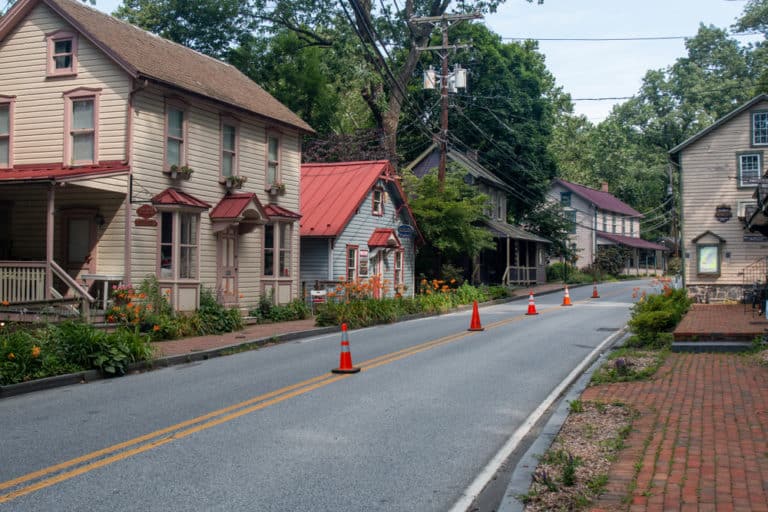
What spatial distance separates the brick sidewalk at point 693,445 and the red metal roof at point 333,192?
62.2ft

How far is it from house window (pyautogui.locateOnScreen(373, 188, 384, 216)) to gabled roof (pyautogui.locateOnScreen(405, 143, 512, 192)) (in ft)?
42.9

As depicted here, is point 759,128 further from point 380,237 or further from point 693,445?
point 693,445

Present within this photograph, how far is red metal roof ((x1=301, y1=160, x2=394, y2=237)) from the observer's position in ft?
97.1

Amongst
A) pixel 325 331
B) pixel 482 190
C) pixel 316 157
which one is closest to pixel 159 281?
pixel 325 331

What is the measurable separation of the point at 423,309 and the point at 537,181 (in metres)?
26.3

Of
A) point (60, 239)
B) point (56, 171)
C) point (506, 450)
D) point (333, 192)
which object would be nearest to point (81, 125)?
point (56, 171)

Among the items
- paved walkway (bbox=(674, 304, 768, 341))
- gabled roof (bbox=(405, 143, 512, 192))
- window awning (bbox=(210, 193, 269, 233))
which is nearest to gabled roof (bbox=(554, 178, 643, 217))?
gabled roof (bbox=(405, 143, 512, 192))

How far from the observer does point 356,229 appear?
31.1m

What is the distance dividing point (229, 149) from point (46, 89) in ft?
17.1

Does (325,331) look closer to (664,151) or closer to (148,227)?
(148,227)

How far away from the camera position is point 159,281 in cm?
1977

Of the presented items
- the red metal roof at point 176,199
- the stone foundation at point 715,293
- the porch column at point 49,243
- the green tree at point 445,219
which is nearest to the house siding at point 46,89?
the red metal roof at point 176,199

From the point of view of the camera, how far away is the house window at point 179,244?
2030 cm

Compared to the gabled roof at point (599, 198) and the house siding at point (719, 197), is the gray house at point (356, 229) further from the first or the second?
the gabled roof at point (599, 198)
